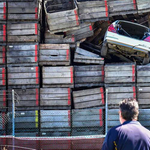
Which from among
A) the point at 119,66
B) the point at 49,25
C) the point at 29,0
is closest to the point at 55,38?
the point at 49,25

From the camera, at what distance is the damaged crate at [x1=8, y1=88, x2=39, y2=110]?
995 cm

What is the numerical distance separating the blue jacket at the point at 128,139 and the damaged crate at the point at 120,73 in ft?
22.8

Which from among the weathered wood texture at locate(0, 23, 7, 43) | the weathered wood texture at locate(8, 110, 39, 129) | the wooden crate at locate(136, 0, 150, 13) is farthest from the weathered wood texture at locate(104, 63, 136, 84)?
the weathered wood texture at locate(0, 23, 7, 43)

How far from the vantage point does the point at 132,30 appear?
10.8m

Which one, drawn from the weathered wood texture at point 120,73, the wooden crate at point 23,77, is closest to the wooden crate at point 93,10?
the weathered wood texture at point 120,73

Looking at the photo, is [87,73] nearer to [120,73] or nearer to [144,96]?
[120,73]

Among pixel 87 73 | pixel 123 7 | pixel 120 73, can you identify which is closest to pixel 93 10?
pixel 123 7

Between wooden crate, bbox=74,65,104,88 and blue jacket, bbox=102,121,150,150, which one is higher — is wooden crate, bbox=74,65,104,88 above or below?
above

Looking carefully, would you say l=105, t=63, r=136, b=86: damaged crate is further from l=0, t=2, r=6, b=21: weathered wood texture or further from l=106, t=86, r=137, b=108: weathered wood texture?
l=0, t=2, r=6, b=21: weathered wood texture

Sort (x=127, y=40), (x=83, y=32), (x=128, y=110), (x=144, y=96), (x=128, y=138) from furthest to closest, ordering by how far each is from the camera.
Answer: (x=83, y=32) < (x=144, y=96) < (x=127, y=40) < (x=128, y=110) < (x=128, y=138)

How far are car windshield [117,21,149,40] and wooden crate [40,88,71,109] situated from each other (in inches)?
111

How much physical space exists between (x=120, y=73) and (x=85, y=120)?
2.02 metres

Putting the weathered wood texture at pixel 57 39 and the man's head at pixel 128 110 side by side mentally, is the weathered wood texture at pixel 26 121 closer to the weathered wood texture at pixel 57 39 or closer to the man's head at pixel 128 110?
the weathered wood texture at pixel 57 39

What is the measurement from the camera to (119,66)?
10023 mm
